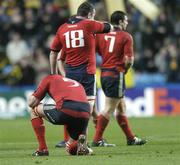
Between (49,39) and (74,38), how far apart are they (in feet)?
40.4

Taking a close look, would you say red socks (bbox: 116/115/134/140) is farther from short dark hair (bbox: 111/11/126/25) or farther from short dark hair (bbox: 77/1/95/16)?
short dark hair (bbox: 77/1/95/16)

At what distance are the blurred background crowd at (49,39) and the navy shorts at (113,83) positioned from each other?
9.50m

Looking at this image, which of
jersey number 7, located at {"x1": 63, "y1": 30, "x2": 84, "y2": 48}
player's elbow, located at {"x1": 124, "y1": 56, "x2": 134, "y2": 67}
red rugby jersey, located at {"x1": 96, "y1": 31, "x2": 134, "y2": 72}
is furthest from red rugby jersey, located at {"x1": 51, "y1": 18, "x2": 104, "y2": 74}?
red rugby jersey, located at {"x1": 96, "y1": 31, "x2": 134, "y2": 72}

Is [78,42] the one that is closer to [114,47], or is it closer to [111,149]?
[114,47]

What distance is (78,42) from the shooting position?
12523 millimetres

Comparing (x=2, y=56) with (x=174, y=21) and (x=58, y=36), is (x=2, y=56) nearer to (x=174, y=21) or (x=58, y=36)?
(x=174, y=21)

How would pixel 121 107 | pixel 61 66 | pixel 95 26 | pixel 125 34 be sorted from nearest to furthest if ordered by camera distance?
pixel 95 26
pixel 61 66
pixel 125 34
pixel 121 107

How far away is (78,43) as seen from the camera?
12.5m

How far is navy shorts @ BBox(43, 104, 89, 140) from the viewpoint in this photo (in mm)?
11016

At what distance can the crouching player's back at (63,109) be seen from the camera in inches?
434

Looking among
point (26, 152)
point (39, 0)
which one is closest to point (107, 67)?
point (26, 152)

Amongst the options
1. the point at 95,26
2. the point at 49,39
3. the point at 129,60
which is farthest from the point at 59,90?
the point at 49,39

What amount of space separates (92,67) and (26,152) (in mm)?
1711

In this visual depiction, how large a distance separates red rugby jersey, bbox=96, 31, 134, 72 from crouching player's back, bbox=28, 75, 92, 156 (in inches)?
100
